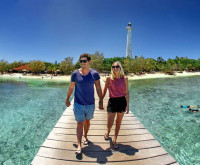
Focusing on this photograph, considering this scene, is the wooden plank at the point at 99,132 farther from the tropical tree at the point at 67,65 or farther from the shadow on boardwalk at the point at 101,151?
the tropical tree at the point at 67,65

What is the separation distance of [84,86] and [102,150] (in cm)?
144

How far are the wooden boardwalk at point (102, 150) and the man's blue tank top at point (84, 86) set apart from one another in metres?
1.07

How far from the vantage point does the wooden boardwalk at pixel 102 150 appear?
2.54 meters

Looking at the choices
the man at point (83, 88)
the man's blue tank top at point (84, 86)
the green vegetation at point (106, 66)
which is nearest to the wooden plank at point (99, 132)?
the man at point (83, 88)

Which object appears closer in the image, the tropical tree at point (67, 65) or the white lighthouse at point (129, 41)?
the tropical tree at point (67, 65)

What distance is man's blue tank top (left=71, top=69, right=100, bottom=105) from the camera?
257cm

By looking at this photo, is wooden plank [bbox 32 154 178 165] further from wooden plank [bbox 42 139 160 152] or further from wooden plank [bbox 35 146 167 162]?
wooden plank [bbox 42 139 160 152]

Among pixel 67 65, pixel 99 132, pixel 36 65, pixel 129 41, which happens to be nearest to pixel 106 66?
pixel 67 65

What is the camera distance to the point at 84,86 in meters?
2.58

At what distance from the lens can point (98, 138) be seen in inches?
132

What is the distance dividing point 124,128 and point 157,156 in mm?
1345

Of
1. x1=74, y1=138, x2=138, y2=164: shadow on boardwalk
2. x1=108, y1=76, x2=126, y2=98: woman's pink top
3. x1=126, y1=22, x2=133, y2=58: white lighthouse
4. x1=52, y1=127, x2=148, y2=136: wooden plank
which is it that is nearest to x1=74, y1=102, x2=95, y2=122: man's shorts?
x1=108, y1=76, x2=126, y2=98: woman's pink top

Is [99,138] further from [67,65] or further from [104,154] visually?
[67,65]

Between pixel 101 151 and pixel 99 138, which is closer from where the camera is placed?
pixel 101 151
